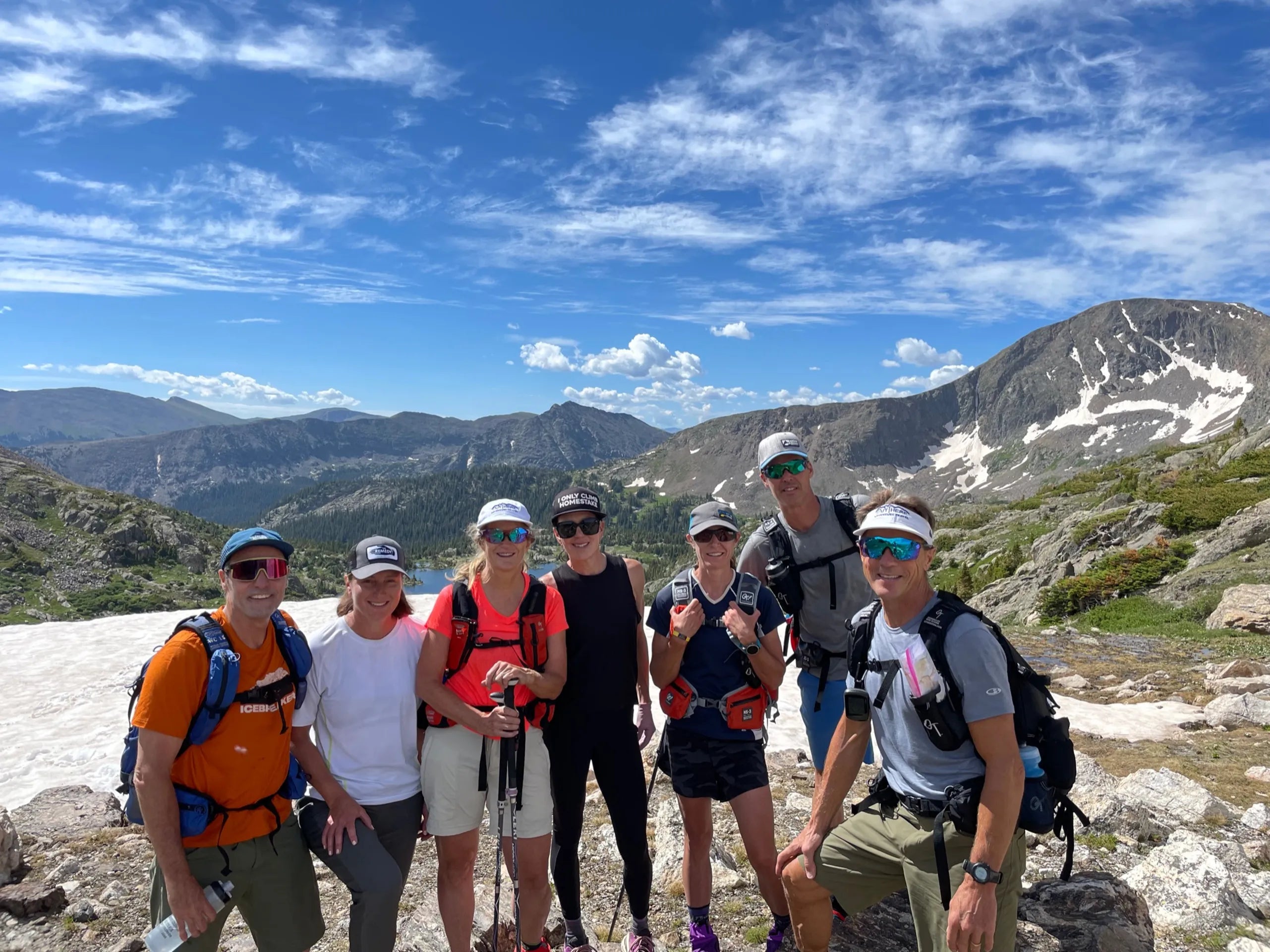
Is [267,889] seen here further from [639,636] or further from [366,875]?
[639,636]

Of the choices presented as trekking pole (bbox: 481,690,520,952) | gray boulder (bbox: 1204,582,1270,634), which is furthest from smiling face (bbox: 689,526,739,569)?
gray boulder (bbox: 1204,582,1270,634)

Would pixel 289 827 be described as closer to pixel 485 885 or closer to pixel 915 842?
pixel 485 885

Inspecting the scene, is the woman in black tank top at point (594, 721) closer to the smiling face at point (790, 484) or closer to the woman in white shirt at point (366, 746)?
the woman in white shirt at point (366, 746)

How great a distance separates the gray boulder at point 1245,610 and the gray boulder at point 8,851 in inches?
979

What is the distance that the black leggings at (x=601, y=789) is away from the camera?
5.50 meters

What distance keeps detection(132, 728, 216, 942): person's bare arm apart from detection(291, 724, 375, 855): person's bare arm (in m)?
0.78

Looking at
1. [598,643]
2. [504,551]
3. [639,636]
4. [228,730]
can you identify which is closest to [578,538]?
[504,551]

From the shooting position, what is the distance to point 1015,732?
3.97 meters

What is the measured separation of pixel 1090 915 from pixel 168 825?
663cm

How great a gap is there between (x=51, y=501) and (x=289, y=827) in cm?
20345

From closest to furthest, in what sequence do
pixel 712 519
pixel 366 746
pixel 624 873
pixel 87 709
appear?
pixel 366 746
pixel 712 519
pixel 624 873
pixel 87 709

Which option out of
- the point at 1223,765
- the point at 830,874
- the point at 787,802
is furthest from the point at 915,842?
the point at 1223,765

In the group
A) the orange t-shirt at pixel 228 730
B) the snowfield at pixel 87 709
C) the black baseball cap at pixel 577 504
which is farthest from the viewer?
the snowfield at pixel 87 709

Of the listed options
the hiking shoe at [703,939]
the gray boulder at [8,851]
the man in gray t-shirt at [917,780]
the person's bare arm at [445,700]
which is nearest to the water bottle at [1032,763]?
the man in gray t-shirt at [917,780]
